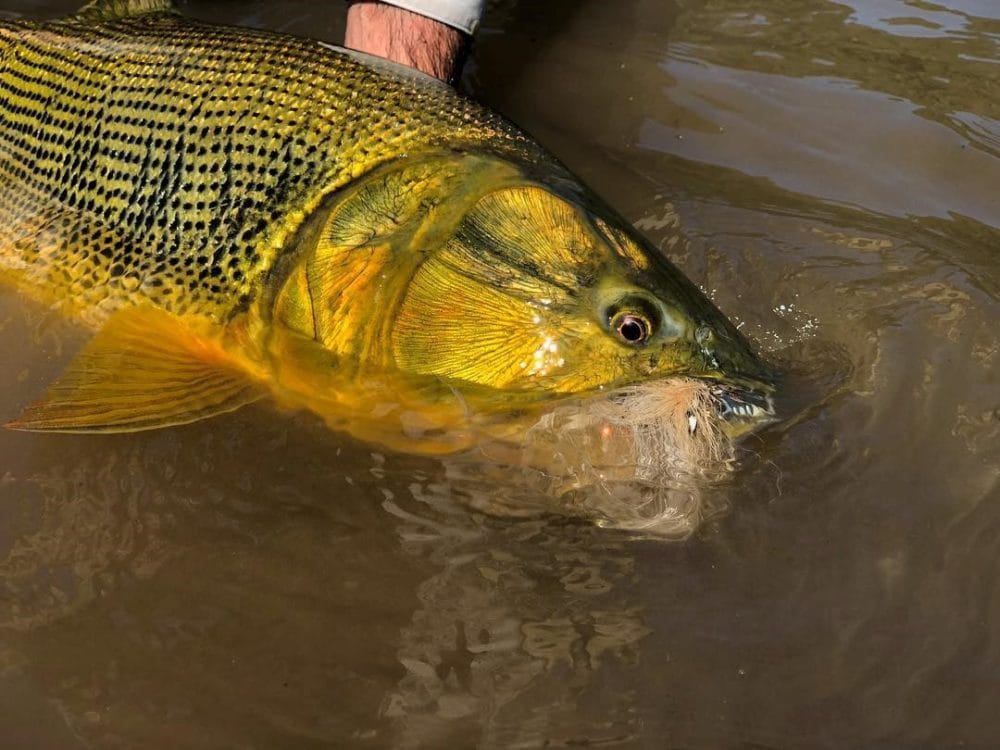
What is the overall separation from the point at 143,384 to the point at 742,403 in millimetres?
1606

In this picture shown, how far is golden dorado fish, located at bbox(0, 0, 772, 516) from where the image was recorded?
2.25 meters

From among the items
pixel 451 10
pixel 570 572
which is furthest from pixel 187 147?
pixel 570 572

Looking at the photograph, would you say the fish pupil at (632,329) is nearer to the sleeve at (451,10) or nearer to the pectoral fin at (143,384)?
the pectoral fin at (143,384)

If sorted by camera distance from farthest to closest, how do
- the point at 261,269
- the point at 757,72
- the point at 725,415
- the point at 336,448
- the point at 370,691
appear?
the point at 757,72 < the point at 336,448 < the point at 261,269 < the point at 725,415 < the point at 370,691

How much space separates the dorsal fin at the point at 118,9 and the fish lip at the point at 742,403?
255 centimetres

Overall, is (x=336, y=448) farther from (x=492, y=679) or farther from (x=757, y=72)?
(x=757, y=72)

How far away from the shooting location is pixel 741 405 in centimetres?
232

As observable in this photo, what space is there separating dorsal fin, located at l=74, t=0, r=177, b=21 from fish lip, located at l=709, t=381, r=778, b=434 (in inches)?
101

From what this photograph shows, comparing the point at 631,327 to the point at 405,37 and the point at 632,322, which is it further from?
the point at 405,37

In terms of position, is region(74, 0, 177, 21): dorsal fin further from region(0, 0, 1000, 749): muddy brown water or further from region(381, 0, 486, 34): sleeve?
region(0, 0, 1000, 749): muddy brown water

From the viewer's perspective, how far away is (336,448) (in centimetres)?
270

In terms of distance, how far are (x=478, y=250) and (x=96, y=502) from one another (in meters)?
1.32

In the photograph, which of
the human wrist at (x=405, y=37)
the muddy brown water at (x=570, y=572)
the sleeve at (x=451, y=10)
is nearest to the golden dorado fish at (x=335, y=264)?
the muddy brown water at (x=570, y=572)

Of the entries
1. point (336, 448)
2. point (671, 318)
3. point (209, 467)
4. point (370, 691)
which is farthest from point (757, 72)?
point (370, 691)
